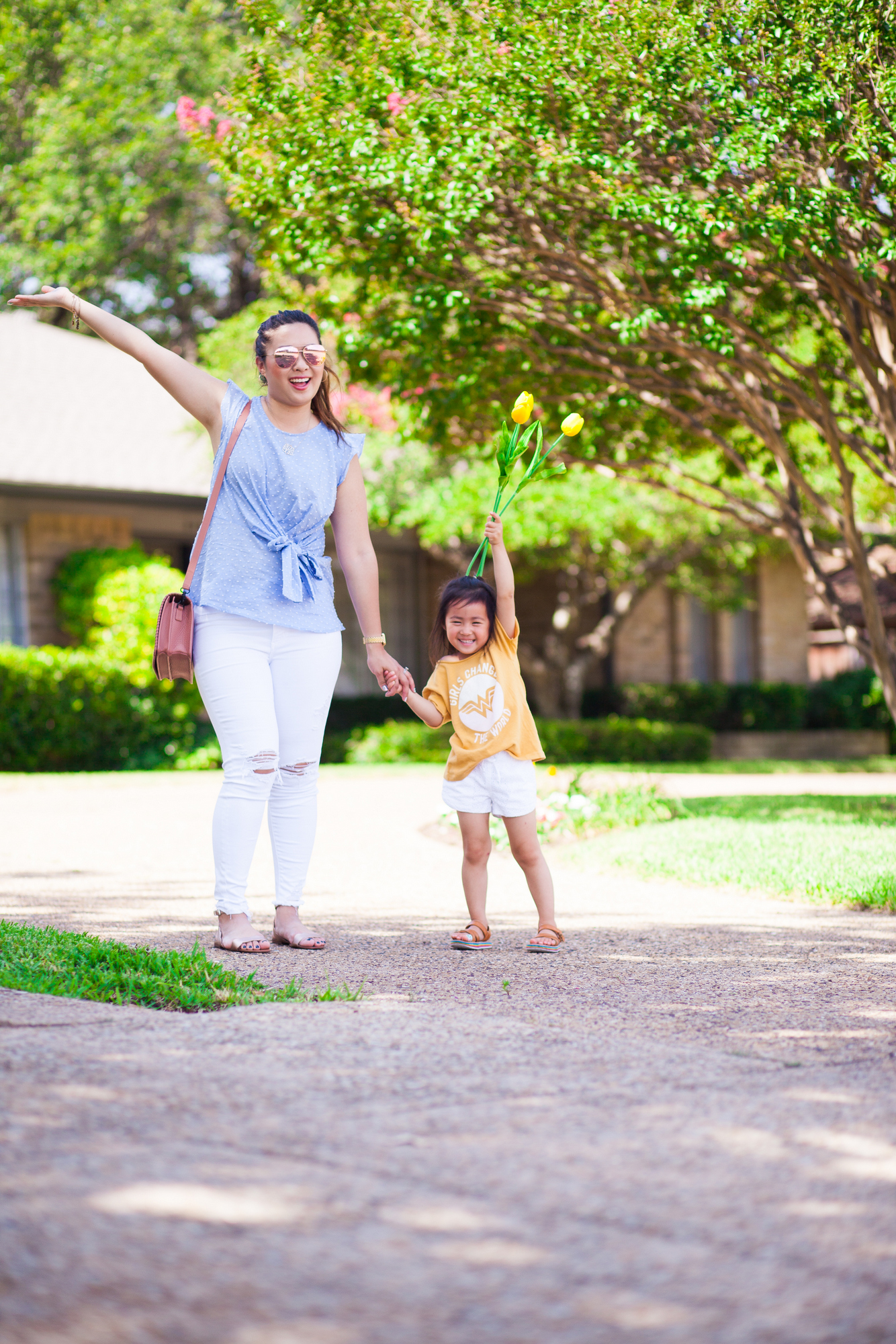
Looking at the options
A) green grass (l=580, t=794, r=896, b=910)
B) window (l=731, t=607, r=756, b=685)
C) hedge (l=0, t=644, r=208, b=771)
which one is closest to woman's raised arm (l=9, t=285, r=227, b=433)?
green grass (l=580, t=794, r=896, b=910)

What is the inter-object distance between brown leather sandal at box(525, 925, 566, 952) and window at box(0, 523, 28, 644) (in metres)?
11.4

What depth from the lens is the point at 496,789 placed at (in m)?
4.61

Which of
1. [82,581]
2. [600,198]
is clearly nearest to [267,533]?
[600,198]

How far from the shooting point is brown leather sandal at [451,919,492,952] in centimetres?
453

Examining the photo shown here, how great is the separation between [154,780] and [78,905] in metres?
7.19

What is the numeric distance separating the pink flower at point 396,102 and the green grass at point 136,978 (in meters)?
5.39

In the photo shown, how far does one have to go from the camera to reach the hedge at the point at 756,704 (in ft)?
62.8

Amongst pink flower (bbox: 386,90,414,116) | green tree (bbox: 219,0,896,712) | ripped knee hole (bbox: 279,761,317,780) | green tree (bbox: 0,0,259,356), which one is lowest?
ripped knee hole (bbox: 279,761,317,780)

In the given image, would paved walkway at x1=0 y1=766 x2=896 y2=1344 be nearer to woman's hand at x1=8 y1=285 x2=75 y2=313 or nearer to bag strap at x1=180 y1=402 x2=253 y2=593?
bag strap at x1=180 y1=402 x2=253 y2=593

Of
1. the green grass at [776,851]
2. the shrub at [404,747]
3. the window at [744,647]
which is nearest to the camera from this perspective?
the green grass at [776,851]

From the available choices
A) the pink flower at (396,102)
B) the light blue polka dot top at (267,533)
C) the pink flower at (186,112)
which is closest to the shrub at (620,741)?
the pink flower at (186,112)

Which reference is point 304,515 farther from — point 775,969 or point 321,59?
point 321,59

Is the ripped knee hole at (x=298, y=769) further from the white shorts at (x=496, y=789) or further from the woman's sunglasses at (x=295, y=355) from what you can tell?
the woman's sunglasses at (x=295, y=355)

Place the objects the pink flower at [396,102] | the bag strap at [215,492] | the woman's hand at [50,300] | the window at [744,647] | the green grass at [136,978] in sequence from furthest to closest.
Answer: the window at [744,647] < the pink flower at [396,102] < the bag strap at [215,492] < the woman's hand at [50,300] < the green grass at [136,978]
